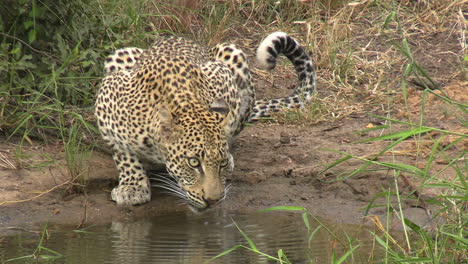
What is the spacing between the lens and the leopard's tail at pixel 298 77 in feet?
30.0

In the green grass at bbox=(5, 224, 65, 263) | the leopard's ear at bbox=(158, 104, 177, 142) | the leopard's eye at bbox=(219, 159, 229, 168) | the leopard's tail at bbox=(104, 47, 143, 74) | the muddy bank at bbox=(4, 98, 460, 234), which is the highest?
the leopard's tail at bbox=(104, 47, 143, 74)

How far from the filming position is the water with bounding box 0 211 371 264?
630 cm

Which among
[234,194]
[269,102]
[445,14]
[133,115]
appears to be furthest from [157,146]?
[445,14]

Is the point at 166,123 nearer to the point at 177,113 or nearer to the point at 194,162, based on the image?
the point at 177,113

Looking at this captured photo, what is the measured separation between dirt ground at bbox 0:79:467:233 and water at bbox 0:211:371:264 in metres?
0.22

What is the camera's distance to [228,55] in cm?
889

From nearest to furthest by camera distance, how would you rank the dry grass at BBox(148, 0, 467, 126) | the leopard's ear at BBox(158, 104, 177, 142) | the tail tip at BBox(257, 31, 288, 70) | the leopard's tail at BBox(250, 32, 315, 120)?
1. the leopard's ear at BBox(158, 104, 177, 142)
2. the tail tip at BBox(257, 31, 288, 70)
3. the leopard's tail at BBox(250, 32, 315, 120)
4. the dry grass at BBox(148, 0, 467, 126)

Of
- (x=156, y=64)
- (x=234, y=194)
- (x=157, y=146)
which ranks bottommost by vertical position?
(x=234, y=194)

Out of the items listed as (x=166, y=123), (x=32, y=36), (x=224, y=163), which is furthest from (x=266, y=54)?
(x=32, y=36)

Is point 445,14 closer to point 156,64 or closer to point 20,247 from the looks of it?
point 156,64

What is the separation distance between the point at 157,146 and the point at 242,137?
1.75 m

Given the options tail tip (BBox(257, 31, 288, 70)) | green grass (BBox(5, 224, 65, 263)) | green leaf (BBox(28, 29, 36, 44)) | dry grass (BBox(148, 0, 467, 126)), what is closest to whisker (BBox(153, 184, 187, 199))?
green grass (BBox(5, 224, 65, 263))

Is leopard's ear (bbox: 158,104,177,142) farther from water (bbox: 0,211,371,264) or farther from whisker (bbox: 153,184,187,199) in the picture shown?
water (bbox: 0,211,371,264)

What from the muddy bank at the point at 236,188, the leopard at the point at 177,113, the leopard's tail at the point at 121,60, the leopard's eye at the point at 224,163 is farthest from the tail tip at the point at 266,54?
the leopard's eye at the point at 224,163
